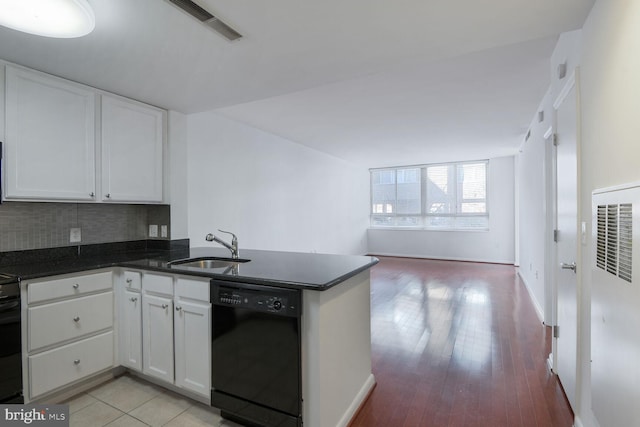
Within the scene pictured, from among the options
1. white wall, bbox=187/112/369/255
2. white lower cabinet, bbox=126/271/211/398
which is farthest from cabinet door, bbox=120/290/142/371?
white wall, bbox=187/112/369/255

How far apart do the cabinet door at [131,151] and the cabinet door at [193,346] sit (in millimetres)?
1298

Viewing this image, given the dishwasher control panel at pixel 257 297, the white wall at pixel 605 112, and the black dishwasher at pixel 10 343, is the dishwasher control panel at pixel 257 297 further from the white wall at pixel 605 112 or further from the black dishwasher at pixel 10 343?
the white wall at pixel 605 112

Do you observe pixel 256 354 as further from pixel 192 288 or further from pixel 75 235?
pixel 75 235

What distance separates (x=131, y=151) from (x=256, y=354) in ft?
7.21

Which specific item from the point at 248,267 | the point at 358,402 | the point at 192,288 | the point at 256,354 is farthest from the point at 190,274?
the point at 358,402

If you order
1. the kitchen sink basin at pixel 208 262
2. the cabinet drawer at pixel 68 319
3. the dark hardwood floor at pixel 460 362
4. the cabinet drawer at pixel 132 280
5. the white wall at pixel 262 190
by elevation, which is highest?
the white wall at pixel 262 190

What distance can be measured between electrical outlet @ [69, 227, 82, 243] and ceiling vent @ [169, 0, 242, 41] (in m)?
2.16

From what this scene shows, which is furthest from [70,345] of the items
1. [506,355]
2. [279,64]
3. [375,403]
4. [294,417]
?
[506,355]

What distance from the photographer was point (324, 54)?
2.04 metres

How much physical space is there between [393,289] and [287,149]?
3012 millimetres

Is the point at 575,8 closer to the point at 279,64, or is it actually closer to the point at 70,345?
the point at 279,64

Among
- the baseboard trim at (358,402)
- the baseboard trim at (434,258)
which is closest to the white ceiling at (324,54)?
the baseboard trim at (358,402)

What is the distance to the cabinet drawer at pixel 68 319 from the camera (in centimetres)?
200

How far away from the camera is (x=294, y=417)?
1.66m
